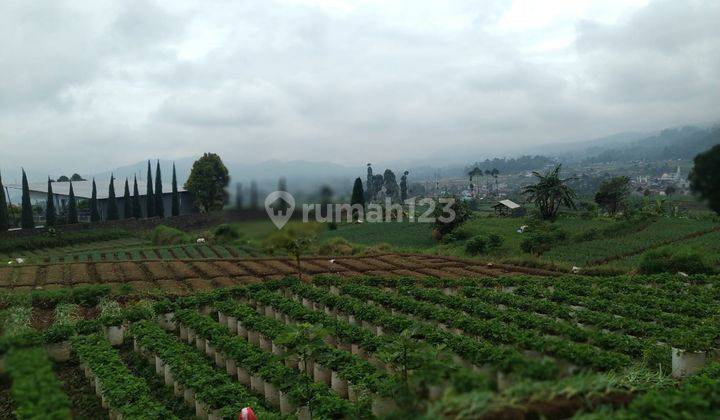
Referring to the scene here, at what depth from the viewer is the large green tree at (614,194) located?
49781 mm

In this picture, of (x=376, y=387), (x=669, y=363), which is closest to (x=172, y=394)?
(x=376, y=387)

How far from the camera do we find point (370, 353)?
11398 mm

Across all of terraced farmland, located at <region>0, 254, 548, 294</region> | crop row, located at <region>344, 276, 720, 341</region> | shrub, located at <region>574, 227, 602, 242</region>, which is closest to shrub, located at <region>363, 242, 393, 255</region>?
terraced farmland, located at <region>0, 254, 548, 294</region>

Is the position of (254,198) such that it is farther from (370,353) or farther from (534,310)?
(534,310)

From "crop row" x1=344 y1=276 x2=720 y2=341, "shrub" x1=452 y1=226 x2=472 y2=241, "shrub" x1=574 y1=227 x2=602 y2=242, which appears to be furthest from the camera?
"shrub" x1=452 y1=226 x2=472 y2=241

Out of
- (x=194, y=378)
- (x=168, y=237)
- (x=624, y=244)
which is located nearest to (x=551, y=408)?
(x=194, y=378)

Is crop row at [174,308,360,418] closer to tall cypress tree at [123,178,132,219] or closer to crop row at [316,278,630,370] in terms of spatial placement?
crop row at [316,278,630,370]

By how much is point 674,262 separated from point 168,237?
3740cm

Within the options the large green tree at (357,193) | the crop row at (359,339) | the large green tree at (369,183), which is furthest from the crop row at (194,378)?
the large green tree at (369,183)

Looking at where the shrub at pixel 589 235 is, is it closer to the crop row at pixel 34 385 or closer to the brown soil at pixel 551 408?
the brown soil at pixel 551 408

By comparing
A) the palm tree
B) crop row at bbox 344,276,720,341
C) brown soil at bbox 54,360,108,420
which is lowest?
brown soil at bbox 54,360,108,420

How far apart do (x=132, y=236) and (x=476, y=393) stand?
4972 cm

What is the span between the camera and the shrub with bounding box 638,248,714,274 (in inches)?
862

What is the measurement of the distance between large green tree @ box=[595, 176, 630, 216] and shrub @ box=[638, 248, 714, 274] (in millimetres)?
27855
